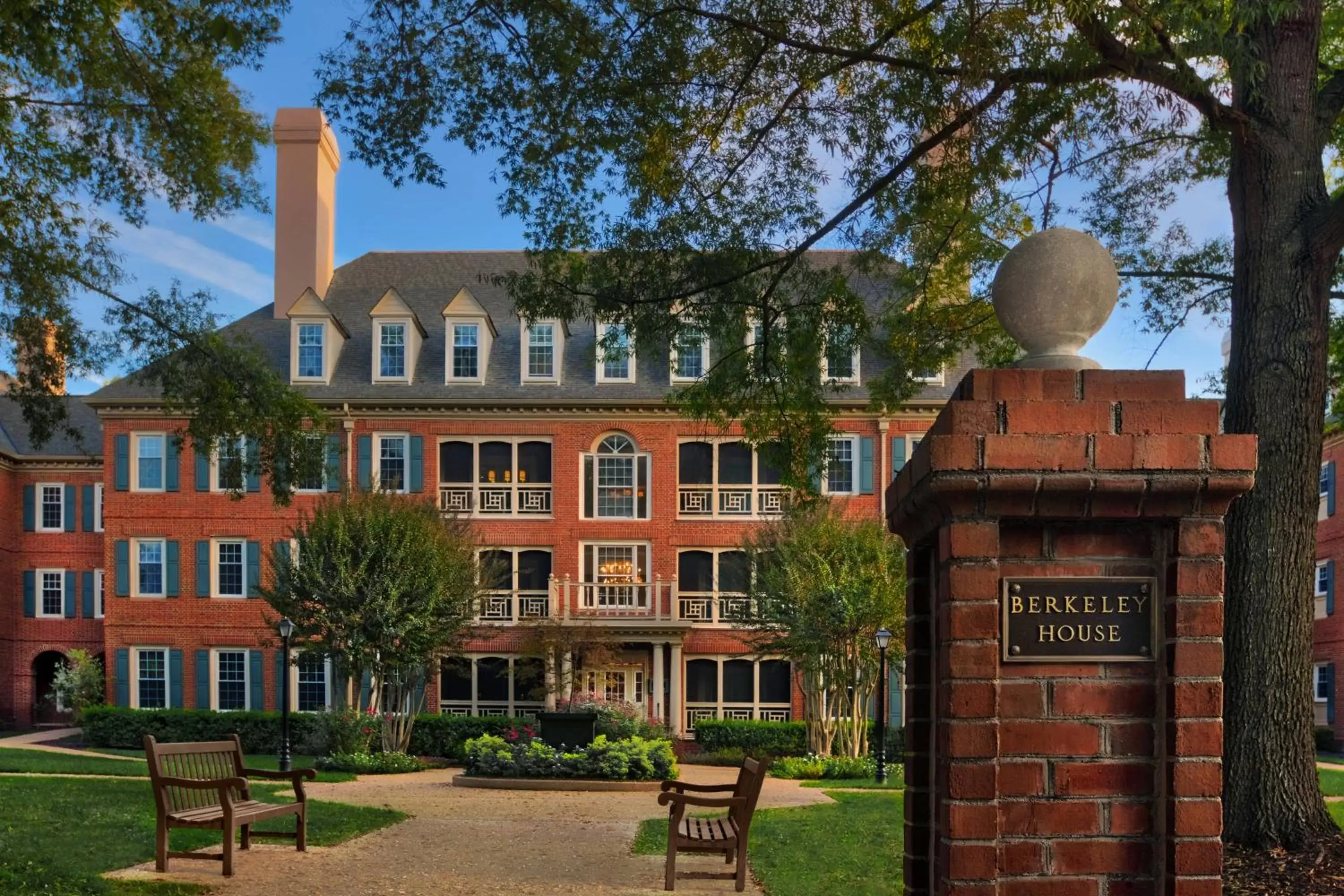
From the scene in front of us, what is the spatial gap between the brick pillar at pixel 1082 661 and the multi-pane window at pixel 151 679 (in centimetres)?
3288

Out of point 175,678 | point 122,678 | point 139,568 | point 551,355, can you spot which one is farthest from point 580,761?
point 139,568

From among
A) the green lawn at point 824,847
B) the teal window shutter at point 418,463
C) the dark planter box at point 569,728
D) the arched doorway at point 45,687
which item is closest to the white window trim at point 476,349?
the teal window shutter at point 418,463

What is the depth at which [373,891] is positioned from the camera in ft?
33.1

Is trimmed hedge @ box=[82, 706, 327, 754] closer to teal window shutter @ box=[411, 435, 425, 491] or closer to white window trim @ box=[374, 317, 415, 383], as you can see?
teal window shutter @ box=[411, 435, 425, 491]

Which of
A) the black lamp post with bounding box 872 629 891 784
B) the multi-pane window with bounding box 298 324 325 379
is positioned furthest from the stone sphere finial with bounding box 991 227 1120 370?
the multi-pane window with bounding box 298 324 325 379

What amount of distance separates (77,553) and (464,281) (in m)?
13.8

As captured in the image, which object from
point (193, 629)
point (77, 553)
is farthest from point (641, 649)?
point (77, 553)

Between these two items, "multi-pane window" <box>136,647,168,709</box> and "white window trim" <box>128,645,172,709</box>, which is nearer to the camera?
"white window trim" <box>128,645,172,709</box>

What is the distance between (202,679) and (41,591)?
27.2 ft

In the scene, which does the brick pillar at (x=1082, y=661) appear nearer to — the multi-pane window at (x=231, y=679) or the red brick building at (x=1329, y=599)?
the red brick building at (x=1329, y=599)

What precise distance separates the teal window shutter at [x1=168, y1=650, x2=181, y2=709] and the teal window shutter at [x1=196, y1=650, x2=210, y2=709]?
0.43 metres

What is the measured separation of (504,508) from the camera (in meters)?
33.2

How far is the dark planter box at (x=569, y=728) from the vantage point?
2194 centimetres

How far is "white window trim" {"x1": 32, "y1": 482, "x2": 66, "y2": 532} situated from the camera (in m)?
38.2
